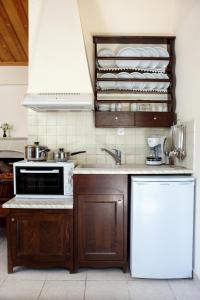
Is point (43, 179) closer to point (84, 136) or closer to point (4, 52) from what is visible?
point (84, 136)

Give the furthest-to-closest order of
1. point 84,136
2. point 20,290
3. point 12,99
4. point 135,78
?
point 12,99, point 84,136, point 135,78, point 20,290

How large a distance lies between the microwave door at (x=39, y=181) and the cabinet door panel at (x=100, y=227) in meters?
0.31

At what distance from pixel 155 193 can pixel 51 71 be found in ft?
5.13

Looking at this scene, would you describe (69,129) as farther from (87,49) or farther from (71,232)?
(71,232)

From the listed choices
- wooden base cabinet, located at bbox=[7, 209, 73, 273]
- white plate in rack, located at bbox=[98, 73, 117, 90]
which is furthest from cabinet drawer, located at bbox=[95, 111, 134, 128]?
wooden base cabinet, located at bbox=[7, 209, 73, 273]

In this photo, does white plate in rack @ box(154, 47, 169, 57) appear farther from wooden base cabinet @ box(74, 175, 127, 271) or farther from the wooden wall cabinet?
wooden base cabinet @ box(74, 175, 127, 271)

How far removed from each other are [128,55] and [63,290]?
2377 millimetres

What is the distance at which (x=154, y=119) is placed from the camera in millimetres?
3027

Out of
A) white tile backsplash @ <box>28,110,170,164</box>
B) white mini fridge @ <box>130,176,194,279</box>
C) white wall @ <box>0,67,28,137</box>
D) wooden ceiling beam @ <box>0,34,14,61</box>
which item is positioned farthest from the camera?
white wall @ <box>0,67,28,137</box>

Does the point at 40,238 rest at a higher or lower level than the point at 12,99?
lower

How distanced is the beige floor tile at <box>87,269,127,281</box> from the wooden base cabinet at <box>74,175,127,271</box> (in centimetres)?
8

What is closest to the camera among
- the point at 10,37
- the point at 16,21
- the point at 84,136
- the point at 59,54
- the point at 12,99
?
the point at 59,54

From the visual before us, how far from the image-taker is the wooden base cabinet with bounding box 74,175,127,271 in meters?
2.43

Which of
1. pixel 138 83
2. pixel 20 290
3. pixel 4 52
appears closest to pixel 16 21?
pixel 4 52
